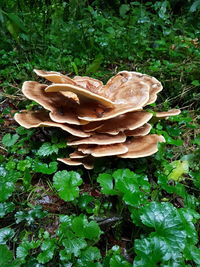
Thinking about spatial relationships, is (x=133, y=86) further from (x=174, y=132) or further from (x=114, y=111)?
(x=174, y=132)

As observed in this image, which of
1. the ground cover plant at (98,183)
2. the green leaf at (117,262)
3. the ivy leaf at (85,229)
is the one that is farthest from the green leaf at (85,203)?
the green leaf at (117,262)

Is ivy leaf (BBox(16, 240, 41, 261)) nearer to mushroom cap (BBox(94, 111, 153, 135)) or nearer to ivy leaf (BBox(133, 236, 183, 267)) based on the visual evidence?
ivy leaf (BBox(133, 236, 183, 267))

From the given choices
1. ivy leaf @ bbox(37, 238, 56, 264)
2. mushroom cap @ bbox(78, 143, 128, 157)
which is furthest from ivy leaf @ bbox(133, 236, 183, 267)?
mushroom cap @ bbox(78, 143, 128, 157)

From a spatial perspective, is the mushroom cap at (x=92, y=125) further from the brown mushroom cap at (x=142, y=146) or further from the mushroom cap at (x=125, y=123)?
the brown mushroom cap at (x=142, y=146)

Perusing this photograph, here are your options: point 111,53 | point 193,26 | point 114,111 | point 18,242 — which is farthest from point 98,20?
point 18,242

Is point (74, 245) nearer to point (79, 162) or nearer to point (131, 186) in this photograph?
point (131, 186)

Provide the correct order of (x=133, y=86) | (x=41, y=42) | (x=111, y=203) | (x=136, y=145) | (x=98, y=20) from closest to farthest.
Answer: (x=111, y=203)
(x=136, y=145)
(x=133, y=86)
(x=41, y=42)
(x=98, y=20)
